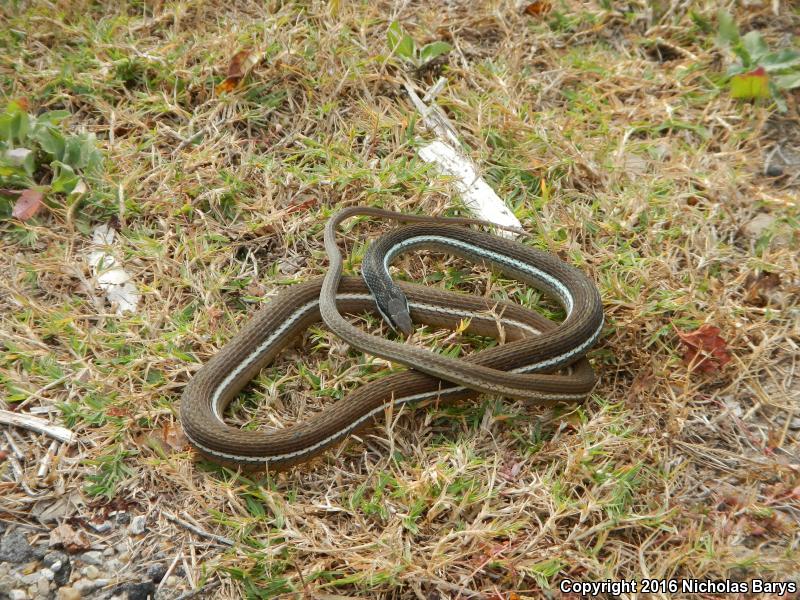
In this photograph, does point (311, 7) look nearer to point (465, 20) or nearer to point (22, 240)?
point (465, 20)

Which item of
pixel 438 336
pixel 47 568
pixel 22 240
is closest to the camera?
pixel 47 568

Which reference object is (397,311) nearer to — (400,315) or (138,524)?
(400,315)

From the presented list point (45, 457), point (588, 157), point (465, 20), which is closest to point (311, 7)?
point (465, 20)

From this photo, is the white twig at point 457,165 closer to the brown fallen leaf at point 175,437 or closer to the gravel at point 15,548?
the brown fallen leaf at point 175,437

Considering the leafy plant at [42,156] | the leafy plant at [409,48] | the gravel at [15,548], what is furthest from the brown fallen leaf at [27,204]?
the leafy plant at [409,48]

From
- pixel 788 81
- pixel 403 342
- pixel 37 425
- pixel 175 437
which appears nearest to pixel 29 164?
pixel 37 425

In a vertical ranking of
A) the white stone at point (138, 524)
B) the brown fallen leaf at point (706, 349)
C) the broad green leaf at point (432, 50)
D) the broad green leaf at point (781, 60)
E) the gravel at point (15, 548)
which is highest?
the broad green leaf at point (432, 50)
